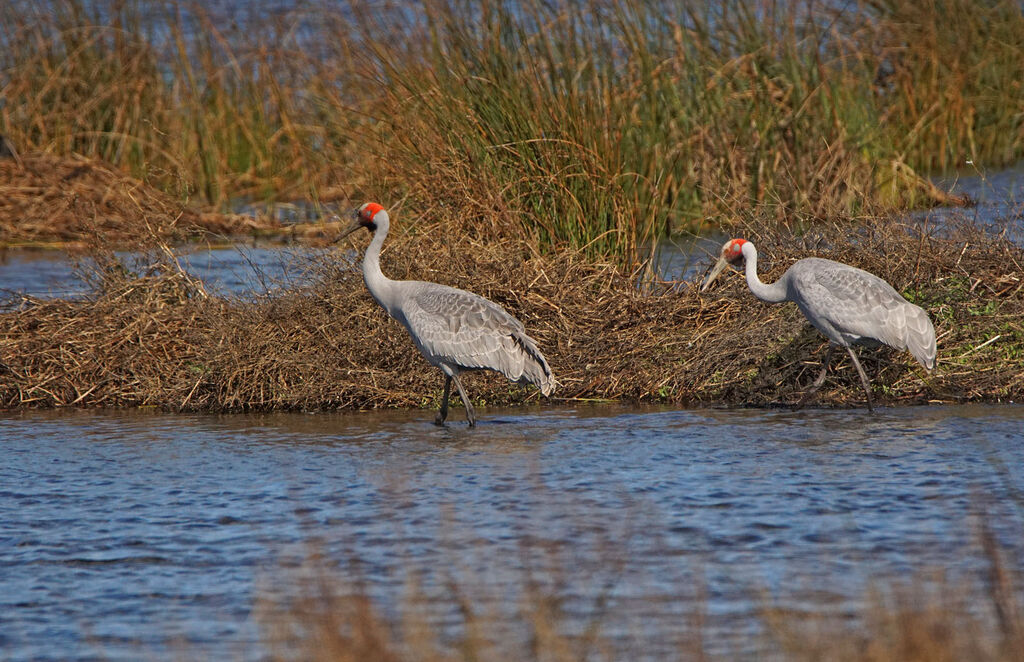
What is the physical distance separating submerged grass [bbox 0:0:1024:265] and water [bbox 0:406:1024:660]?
229 centimetres

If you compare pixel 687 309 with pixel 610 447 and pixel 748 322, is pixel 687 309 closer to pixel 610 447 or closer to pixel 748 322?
pixel 748 322

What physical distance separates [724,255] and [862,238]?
116 centimetres

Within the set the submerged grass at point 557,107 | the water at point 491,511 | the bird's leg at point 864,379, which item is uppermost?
the submerged grass at point 557,107

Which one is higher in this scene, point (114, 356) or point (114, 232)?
point (114, 232)

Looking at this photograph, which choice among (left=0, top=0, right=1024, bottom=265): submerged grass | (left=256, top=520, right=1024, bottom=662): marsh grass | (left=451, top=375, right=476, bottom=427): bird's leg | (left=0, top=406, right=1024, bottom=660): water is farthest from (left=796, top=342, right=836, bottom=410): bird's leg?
(left=256, top=520, right=1024, bottom=662): marsh grass

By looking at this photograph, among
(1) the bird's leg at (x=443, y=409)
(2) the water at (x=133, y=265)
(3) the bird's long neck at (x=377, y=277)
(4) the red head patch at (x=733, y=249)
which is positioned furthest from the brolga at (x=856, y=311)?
(2) the water at (x=133, y=265)

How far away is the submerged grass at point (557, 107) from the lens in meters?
10.9

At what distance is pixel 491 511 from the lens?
6836 millimetres

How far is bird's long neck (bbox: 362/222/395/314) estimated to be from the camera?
932 centimetres

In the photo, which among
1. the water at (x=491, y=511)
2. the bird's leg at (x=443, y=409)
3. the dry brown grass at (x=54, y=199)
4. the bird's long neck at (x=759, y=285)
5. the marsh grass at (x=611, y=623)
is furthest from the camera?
the dry brown grass at (x=54, y=199)

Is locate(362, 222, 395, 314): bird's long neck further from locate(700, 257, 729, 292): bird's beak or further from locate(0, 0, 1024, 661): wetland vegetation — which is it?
locate(700, 257, 729, 292): bird's beak

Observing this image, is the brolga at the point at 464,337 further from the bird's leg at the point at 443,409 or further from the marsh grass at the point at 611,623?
the marsh grass at the point at 611,623

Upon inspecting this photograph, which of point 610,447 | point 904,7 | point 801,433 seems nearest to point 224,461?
point 610,447

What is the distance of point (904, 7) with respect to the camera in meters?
17.2
